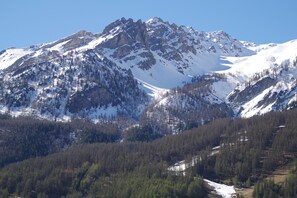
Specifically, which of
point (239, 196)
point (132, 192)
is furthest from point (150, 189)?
point (239, 196)

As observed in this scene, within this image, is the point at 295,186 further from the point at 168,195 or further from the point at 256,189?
the point at 168,195

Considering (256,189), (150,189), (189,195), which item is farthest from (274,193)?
(150,189)

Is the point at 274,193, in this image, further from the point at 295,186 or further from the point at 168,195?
the point at 168,195

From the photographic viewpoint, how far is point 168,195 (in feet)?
637

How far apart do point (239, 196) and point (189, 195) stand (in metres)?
17.5

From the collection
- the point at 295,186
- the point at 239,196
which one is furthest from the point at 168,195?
the point at 295,186

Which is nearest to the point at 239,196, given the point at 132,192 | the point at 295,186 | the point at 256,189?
the point at 256,189

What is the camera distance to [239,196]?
196 m

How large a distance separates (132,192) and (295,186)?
56.5m

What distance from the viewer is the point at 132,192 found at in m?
199

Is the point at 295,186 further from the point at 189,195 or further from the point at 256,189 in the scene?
the point at 189,195

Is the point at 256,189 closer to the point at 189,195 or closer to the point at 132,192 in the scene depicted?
the point at 189,195

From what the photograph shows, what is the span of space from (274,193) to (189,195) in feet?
96.7

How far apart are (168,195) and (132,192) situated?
533 inches
